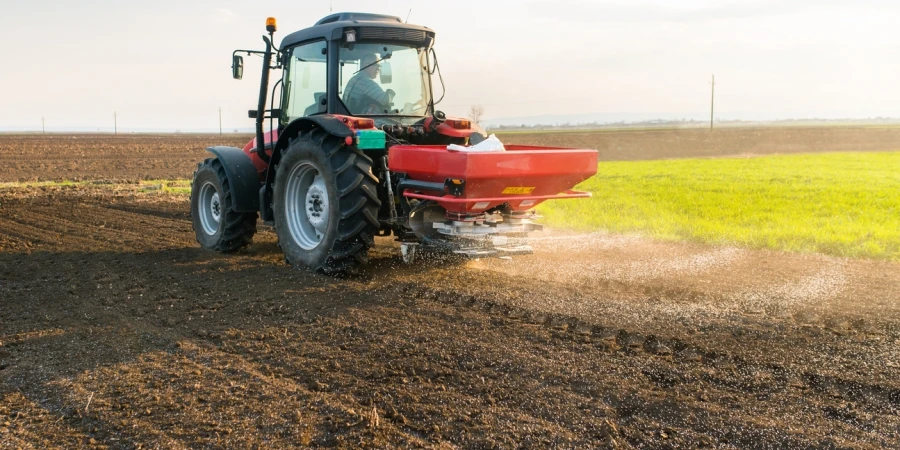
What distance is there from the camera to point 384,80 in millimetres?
7348

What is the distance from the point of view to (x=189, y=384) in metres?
4.05

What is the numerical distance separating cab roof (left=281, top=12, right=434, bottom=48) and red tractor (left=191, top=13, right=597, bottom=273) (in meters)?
0.01

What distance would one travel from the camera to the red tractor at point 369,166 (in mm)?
6262

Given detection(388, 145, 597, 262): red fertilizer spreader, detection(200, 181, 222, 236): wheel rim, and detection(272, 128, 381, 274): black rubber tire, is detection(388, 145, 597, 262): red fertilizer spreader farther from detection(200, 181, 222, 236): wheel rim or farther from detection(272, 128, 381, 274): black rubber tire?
detection(200, 181, 222, 236): wheel rim

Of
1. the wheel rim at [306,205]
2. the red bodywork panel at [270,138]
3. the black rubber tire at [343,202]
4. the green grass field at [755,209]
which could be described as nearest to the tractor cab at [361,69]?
the red bodywork panel at [270,138]

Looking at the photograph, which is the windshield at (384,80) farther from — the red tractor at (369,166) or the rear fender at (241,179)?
the rear fender at (241,179)

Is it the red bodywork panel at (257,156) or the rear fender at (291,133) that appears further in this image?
the red bodywork panel at (257,156)

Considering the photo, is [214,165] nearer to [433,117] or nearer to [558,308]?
[433,117]

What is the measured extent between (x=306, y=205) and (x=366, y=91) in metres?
1.22

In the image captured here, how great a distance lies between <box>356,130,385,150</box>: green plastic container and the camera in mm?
6488

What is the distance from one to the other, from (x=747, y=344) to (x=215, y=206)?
20.1ft

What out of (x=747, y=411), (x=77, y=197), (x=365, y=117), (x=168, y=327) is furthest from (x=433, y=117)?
(x=77, y=197)

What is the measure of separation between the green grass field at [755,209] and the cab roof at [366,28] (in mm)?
4379

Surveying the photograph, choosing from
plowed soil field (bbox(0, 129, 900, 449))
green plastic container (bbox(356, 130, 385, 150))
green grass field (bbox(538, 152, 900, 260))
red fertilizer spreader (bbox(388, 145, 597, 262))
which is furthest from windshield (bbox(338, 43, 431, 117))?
green grass field (bbox(538, 152, 900, 260))
